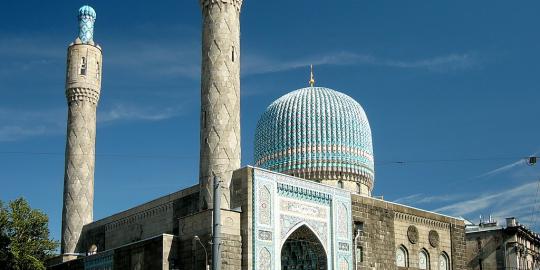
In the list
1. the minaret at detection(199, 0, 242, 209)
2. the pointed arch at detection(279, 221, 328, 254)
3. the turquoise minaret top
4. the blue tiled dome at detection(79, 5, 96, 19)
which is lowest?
the pointed arch at detection(279, 221, 328, 254)

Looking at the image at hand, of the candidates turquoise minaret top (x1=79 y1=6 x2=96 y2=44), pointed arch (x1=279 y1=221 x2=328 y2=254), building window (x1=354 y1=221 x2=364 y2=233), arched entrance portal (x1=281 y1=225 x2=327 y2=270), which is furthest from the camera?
turquoise minaret top (x1=79 y1=6 x2=96 y2=44)

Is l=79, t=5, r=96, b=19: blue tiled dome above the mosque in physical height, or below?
above

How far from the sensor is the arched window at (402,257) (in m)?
27.9

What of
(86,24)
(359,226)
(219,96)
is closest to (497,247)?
(359,226)

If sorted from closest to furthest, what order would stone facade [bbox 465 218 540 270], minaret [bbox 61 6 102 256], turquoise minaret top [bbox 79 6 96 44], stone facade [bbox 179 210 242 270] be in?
1. stone facade [bbox 179 210 242 270]
2. minaret [bbox 61 6 102 256]
3. turquoise minaret top [bbox 79 6 96 44]
4. stone facade [bbox 465 218 540 270]

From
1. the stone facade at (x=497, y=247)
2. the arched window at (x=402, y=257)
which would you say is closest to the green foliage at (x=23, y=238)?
the arched window at (x=402, y=257)

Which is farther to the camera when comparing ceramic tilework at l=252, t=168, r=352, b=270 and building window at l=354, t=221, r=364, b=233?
building window at l=354, t=221, r=364, b=233

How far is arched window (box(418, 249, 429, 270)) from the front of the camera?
94.3 feet

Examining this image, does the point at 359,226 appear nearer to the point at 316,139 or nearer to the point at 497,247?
the point at 316,139

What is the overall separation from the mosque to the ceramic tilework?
0.03 m

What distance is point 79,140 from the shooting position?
31922 mm

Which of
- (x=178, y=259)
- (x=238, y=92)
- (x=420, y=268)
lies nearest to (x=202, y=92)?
(x=238, y=92)

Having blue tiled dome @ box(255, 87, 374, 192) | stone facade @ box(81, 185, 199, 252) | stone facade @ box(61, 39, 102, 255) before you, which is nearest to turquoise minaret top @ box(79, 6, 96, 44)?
stone facade @ box(61, 39, 102, 255)

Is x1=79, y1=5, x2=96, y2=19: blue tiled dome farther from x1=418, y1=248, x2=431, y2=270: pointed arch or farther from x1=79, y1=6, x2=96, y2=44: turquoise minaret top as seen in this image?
x1=418, y1=248, x2=431, y2=270: pointed arch
